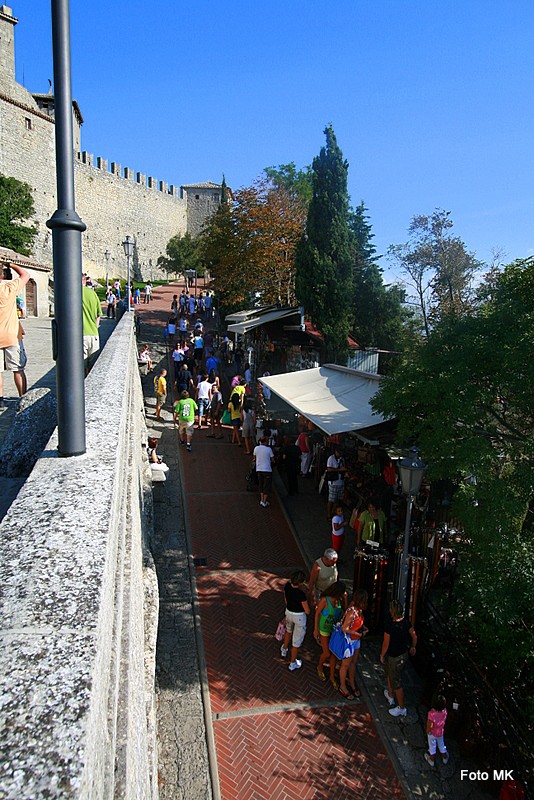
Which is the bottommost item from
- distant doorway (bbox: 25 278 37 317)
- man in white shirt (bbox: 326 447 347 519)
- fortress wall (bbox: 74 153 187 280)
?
man in white shirt (bbox: 326 447 347 519)

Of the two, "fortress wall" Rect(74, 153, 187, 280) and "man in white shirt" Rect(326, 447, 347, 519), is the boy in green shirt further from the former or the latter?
"fortress wall" Rect(74, 153, 187, 280)

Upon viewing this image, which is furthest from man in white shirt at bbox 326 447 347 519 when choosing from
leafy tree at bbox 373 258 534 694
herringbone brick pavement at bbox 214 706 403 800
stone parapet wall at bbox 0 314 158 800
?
stone parapet wall at bbox 0 314 158 800

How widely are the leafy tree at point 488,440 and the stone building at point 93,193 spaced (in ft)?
82.4

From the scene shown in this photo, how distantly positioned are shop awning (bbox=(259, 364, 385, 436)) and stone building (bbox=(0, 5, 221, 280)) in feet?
Result: 65.7

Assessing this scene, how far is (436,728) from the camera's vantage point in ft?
19.8

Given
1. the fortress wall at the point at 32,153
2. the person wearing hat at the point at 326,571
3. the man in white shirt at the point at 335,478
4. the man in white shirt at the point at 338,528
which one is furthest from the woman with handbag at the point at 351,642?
the fortress wall at the point at 32,153

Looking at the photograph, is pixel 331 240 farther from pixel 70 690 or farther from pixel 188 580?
pixel 70 690

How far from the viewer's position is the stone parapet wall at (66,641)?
3.55 feet

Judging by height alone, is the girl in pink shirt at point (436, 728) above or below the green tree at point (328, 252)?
below

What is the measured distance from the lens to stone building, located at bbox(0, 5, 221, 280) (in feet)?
128

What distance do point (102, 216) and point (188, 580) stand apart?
173 ft

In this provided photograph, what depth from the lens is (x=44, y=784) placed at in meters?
1.01

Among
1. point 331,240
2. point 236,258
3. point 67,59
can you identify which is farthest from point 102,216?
point 67,59

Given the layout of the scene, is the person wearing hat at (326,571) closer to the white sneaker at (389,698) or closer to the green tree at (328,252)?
the white sneaker at (389,698)
